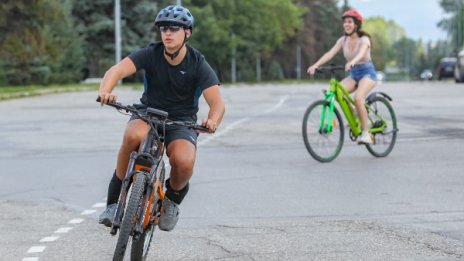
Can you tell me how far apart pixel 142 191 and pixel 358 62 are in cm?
699

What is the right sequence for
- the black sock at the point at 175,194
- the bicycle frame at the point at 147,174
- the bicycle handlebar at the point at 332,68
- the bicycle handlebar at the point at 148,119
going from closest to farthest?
the bicycle frame at the point at 147,174
the bicycle handlebar at the point at 148,119
the black sock at the point at 175,194
the bicycle handlebar at the point at 332,68

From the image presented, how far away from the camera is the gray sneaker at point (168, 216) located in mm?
6176

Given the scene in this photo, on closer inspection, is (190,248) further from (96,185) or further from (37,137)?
(37,137)

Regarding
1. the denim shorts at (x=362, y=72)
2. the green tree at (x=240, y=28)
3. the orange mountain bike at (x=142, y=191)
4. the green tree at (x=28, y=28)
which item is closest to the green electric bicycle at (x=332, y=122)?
the denim shorts at (x=362, y=72)

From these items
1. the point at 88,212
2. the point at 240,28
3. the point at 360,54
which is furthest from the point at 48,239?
the point at 240,28

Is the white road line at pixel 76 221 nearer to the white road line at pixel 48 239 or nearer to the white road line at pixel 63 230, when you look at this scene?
the white road line at pixel 63 230

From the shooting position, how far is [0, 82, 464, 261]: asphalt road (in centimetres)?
650

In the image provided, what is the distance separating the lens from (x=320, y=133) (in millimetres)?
11820

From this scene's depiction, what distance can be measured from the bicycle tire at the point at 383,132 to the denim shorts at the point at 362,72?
1.20ft

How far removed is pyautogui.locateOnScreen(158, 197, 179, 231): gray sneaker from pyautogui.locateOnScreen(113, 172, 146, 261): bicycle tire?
727 mm

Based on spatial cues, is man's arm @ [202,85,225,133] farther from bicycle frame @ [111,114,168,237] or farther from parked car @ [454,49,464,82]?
parked car @ [454,49,464,82]

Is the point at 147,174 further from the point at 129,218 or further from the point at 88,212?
the point at 88,212

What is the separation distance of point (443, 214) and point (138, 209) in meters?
3.22

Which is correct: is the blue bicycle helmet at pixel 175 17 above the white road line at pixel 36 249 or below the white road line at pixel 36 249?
above
